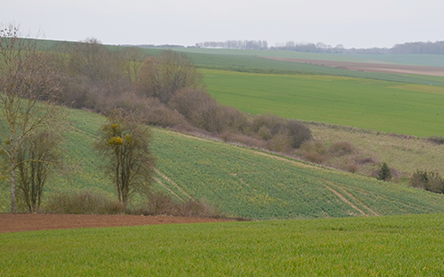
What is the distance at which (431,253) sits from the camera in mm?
9328

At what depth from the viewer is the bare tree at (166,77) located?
70.1 m

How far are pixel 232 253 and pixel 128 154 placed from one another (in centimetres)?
1705

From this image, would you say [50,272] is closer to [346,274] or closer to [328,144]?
[346,274]

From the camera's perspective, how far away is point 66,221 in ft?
57.8

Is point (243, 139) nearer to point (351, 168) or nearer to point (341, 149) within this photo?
point (341, 149)

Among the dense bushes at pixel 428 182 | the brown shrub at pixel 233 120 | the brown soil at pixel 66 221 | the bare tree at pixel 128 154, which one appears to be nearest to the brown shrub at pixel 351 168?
the dense bushes at pixel 428 182

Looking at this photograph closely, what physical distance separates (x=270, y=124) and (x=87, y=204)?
3945 centimetres

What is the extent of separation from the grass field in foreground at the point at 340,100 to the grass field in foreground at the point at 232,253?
53.8m

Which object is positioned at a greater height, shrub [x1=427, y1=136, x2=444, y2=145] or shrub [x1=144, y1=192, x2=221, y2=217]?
shrub [x1=144, y1=192, x2=221, y2=217]

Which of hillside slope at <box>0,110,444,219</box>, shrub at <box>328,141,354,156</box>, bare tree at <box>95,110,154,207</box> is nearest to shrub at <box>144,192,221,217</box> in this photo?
bare tree at <box>95,110,154,207</box>

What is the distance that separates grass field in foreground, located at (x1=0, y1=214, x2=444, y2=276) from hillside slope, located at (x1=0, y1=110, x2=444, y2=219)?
1353 centimetres

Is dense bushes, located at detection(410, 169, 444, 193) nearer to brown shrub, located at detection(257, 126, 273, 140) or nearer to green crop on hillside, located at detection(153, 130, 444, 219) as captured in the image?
green crop on hillside, located at detection(153, 130, 444, 219)

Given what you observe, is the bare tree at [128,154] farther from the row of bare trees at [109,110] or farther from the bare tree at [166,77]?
the bare tree at [166,77]

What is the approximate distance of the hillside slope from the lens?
95.1 feet
